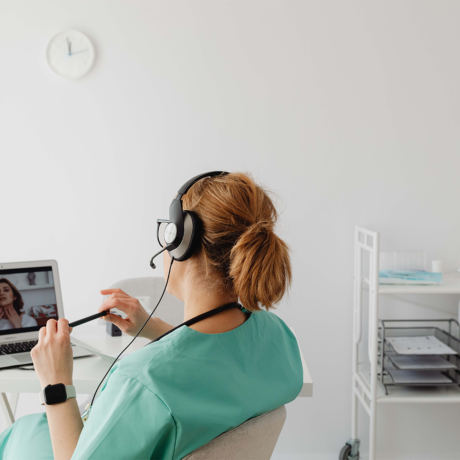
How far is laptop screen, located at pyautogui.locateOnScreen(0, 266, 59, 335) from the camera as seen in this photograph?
1.39 meters

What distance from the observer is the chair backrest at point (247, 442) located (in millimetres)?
657

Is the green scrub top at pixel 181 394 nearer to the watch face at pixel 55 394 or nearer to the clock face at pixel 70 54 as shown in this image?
the watch face at pixel 55 394

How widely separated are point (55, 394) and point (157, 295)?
1.11m

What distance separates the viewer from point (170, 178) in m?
2.20

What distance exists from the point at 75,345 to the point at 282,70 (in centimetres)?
154

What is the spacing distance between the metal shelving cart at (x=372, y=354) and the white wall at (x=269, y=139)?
7 centimetres

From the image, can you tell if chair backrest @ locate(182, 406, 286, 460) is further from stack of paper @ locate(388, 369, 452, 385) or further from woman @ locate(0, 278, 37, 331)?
stack of paper @ locate(388, 369, 452, 385)

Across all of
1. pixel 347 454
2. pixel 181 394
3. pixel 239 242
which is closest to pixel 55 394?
pixel 181 394

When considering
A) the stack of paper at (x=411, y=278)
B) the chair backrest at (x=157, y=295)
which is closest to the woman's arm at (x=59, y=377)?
the chair backrest at (x=157, y=295)

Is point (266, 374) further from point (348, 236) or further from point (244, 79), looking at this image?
point (244, 79)

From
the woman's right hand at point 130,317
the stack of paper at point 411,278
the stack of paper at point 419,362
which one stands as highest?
the woman's right hand at point 130,317

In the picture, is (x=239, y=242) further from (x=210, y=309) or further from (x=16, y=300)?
(x=16, y=300)

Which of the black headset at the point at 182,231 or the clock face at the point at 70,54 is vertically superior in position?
the clock face at the point at 70,54

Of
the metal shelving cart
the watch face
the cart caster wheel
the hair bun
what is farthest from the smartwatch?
the cart caster wheel
